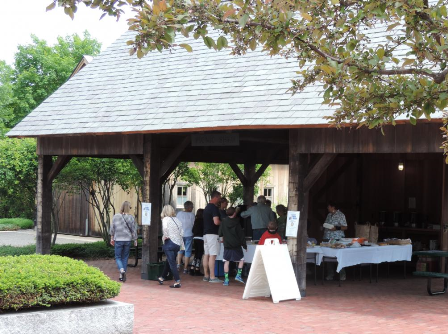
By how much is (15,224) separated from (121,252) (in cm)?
2216

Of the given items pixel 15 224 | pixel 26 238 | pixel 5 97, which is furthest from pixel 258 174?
pixel 5 97

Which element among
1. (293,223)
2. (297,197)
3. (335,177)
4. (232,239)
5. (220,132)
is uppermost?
(220,132)

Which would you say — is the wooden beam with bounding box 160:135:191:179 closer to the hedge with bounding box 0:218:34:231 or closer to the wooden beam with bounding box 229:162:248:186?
the wooden beam with bounding box 229:162:248:186

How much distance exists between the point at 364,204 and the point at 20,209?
22765 mm

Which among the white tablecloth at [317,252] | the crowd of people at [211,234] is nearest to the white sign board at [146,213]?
the crowd of people at [211,234]

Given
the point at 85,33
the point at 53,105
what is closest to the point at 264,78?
the point at 53,105

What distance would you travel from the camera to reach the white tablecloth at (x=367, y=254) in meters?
13.6

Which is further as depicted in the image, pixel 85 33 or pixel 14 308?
pixel 85 33

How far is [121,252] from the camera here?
13.7 m

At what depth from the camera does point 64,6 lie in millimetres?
5988

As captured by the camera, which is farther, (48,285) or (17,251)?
(17,251)

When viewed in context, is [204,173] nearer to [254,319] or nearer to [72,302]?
[254,319]

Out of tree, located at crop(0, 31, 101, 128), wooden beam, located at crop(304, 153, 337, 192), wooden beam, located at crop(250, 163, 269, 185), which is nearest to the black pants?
wooden beam, located at crop(304, 153, 337, 192)

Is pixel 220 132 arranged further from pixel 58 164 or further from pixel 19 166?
pixel 19 166
